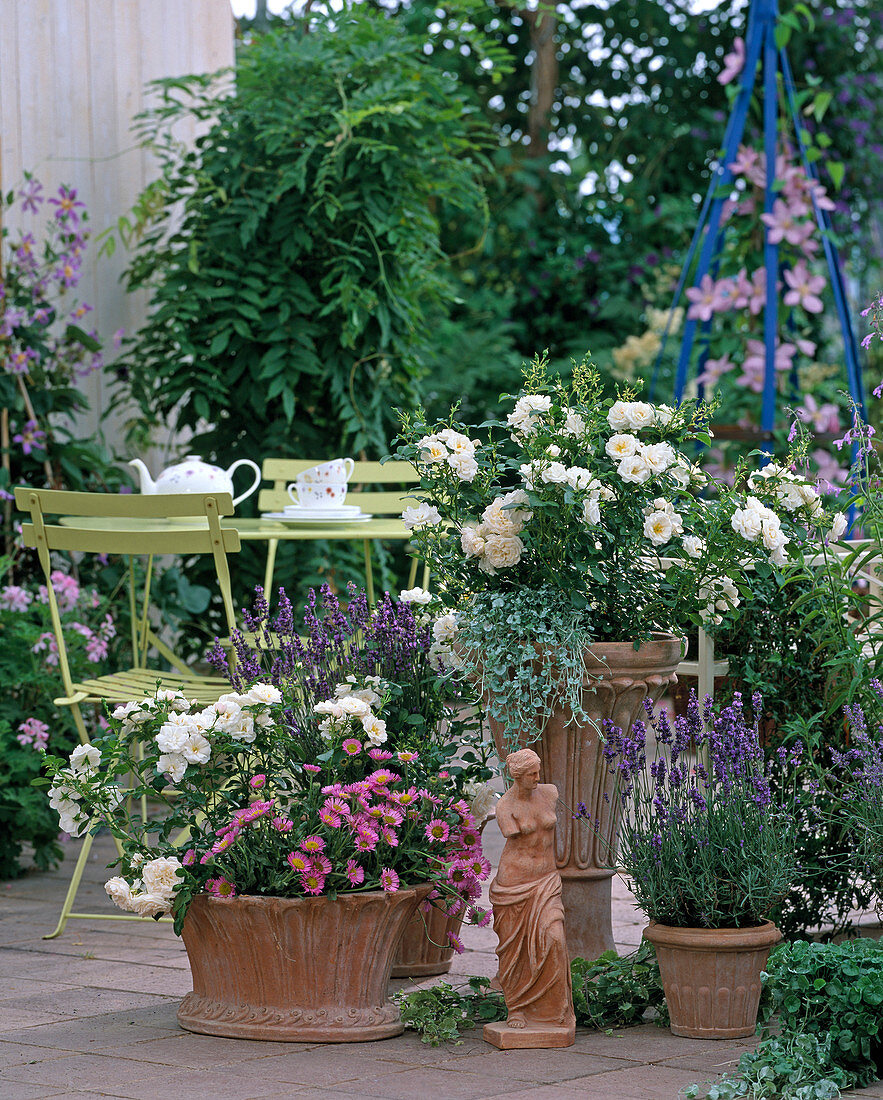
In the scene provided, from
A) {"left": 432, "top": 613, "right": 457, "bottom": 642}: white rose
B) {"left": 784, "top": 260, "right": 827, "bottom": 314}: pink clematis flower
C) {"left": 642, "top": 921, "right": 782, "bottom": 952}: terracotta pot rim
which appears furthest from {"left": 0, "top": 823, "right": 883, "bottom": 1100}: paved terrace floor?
{"left": 784, "top": 260, "right": 827, "bottom": 314}: pink clematis flower

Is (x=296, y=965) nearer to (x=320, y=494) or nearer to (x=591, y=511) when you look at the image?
(x=591, y=511)

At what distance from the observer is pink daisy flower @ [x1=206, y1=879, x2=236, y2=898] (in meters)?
2.62

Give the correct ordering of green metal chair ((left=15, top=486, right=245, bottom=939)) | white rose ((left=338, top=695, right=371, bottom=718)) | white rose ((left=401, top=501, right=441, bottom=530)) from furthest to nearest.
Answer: green metal chair ((left=15, top=486, right=245, bottom=939)) < white rose ((left=401, top=501, right=441, bottom=530)) < white rose ((left=338, top=695, right=371, bottom=718))

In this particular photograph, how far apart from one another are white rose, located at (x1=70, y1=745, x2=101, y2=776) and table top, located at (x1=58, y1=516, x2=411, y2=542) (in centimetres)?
102

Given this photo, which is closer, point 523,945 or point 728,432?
point 523,945

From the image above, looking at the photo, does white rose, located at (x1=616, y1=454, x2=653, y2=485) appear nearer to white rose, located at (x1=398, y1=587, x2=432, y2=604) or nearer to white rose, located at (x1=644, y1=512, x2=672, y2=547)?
white rose, located at (x1=644, y1=512, x2=672, y2=547)

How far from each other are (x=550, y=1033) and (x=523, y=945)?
0.55 feet

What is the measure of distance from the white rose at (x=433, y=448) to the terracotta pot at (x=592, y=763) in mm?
471

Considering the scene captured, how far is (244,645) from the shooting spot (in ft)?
9.91

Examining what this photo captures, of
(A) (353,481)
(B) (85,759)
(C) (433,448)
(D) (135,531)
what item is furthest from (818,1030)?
(A) (353,481)

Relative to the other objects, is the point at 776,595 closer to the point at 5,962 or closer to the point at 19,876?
the point at 5,962

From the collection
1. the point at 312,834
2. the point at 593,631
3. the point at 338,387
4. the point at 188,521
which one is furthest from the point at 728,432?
the point at 312,834

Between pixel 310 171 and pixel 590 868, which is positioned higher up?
pixel 310 171

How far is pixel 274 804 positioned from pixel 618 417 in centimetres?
97
